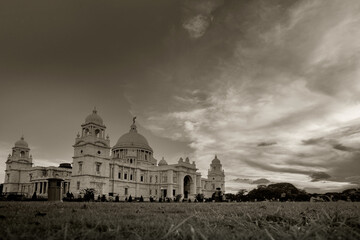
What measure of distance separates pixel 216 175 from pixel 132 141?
33502mm

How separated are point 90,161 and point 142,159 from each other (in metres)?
25.8

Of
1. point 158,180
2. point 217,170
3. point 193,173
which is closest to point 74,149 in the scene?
point 158,180

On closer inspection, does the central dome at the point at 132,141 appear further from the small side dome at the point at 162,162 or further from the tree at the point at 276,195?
the tree at the point at 276,195

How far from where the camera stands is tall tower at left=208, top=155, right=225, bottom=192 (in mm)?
97750

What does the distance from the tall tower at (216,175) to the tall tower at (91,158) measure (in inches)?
1889

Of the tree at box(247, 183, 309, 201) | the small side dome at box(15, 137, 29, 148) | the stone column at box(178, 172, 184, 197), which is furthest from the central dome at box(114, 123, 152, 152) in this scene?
the tree at box(247, 183, 309, 201)

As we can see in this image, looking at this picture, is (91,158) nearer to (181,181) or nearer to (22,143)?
(181,181)

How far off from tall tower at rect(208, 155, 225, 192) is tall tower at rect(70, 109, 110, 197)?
157 ft

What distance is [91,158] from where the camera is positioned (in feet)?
182

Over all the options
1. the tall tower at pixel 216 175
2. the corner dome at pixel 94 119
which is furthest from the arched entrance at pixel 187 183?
the corner dome at pixel 94 119

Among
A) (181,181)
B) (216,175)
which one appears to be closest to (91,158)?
(181,181)

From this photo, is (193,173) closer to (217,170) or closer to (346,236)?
(217,170)

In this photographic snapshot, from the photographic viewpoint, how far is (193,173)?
82812 mm

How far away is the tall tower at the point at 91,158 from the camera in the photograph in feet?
180
